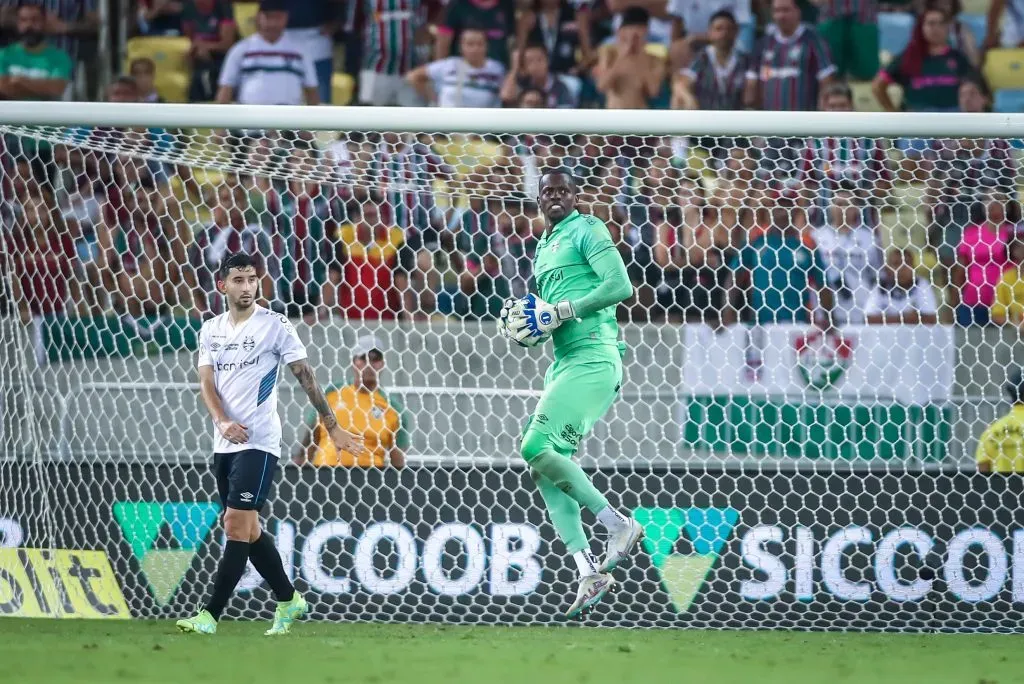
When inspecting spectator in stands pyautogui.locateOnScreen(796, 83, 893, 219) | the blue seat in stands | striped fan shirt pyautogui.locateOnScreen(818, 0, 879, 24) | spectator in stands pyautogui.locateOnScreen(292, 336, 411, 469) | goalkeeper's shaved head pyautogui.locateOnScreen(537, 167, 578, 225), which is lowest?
spectator in stands pyautogui.locateOnScreen(292, 336, 411, 469)

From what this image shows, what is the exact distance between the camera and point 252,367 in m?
6.37

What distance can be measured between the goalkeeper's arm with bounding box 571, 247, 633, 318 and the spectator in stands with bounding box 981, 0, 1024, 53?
23.8ft

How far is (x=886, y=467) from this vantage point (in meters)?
7.26

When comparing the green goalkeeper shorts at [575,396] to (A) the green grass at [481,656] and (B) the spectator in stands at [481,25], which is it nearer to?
(A) the green grass at [481,656]

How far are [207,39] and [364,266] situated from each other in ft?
14.1

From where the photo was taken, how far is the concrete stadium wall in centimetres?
758

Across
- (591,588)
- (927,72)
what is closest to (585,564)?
(591,588)

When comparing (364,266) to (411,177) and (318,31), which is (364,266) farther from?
(318,31)

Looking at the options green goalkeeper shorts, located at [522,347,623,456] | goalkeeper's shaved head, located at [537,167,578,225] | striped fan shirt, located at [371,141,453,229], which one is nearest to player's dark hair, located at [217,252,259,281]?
goalkeeper's shaved head, located at [537,167,578,225]

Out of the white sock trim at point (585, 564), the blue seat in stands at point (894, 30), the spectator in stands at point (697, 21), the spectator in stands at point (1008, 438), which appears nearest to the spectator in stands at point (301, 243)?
the white sock trim at point (585, 564)

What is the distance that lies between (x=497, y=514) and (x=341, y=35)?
6.19 meters

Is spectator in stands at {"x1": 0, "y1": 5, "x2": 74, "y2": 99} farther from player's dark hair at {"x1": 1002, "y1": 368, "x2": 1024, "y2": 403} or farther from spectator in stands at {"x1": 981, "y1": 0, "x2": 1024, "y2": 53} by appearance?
player's dark hair at {"x1": 1002, "y1": 368, "x2": 1024, "y2": 403}

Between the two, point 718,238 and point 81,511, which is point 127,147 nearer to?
point 81,511

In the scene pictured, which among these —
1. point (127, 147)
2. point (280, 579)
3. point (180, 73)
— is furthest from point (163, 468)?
point (180, 73)
